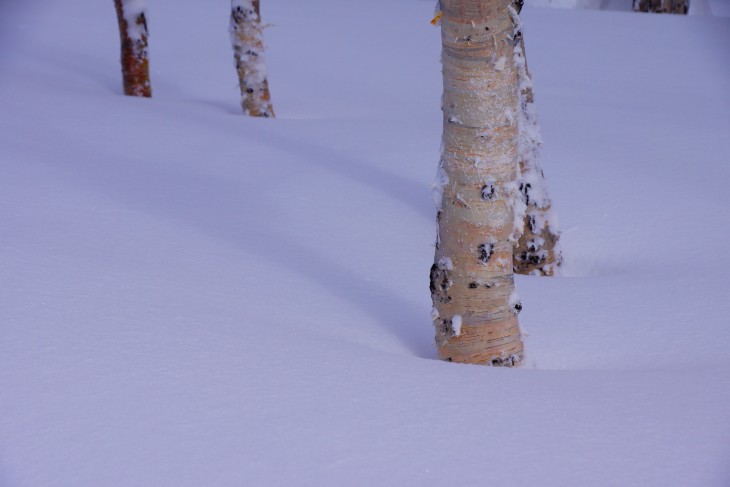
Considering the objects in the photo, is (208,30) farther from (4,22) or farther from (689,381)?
(689,381)

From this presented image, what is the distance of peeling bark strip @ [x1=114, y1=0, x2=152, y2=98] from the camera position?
6559mm

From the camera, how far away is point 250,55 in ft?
20.2

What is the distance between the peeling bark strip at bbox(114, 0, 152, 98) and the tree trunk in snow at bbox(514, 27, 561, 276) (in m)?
3.86

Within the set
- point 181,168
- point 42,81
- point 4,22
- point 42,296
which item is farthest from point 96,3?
point 42,296

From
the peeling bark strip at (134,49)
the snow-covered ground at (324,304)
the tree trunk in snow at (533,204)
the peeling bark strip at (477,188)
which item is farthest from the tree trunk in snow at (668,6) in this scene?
the peeling bark strip at (477,188)

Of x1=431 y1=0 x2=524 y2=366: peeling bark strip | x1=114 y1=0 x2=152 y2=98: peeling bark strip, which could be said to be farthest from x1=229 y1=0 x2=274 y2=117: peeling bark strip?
x1=431 y1=0 x2=524 y2=366: peeling bark strip

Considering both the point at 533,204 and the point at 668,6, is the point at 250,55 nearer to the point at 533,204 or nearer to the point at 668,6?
the point at 533,204

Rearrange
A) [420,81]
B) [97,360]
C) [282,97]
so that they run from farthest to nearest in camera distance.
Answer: [420,81], [282,97], [97,360]

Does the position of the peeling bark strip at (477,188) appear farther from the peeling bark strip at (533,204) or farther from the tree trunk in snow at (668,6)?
the tree trunk in snow at (668,6)

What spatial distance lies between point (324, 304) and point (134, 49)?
14.7 feet

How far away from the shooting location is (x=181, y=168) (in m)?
4.48

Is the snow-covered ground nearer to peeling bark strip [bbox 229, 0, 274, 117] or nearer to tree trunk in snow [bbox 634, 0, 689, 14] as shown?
peeling bark strip [bbox 229, 0, 274, 117]

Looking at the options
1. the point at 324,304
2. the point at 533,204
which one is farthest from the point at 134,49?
the point at 324,304

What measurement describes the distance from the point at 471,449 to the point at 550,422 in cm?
26
